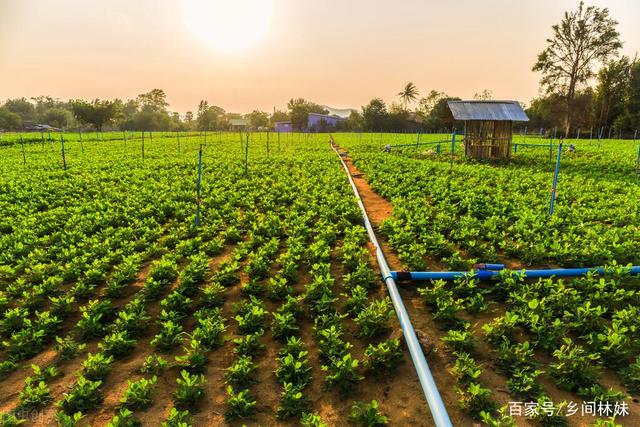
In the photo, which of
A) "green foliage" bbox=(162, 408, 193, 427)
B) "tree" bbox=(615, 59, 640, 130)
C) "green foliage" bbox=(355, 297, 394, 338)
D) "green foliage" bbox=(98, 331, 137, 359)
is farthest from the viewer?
"tree" bbox=(615, 59, 640, 130)

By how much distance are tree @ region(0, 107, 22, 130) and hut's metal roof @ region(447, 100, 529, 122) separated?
94.5 m

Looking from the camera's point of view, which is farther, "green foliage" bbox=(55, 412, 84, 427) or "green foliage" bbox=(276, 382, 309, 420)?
"green foliage" bbox=(276, 382, 309, 420)

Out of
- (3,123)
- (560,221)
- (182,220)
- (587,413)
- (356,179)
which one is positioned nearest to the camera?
(587,413)

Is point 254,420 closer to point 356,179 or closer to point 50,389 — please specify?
point 50,389

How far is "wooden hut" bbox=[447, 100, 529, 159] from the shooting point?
21.9 meters

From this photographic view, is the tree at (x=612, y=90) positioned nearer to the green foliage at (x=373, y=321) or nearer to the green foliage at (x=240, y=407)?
the green foliage at (x=373, y=321)

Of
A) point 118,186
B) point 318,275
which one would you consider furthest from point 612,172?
point 118,186

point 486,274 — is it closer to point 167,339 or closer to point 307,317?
point 307,317

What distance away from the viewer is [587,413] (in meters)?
3.56

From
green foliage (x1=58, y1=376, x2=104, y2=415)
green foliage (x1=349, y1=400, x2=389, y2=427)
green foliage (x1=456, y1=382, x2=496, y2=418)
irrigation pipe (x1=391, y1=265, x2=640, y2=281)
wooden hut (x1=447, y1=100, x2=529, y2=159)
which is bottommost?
green foliage (x1=58, y1=376, x2=104, y2=415)

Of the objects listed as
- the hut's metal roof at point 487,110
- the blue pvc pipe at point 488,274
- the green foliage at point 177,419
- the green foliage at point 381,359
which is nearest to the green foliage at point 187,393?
the green foliage at point 177,419

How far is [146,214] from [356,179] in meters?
8.65

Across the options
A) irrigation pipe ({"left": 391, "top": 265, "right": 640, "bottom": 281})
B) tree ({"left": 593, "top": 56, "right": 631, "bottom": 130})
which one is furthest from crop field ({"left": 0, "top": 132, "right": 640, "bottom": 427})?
tree ({"left": 593, "top": 56, "right": 631, "bottom": 130})

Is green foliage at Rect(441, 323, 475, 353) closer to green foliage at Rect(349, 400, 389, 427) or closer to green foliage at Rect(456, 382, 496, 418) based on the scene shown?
green foliage at Rect(456, 382, 496, 418)
